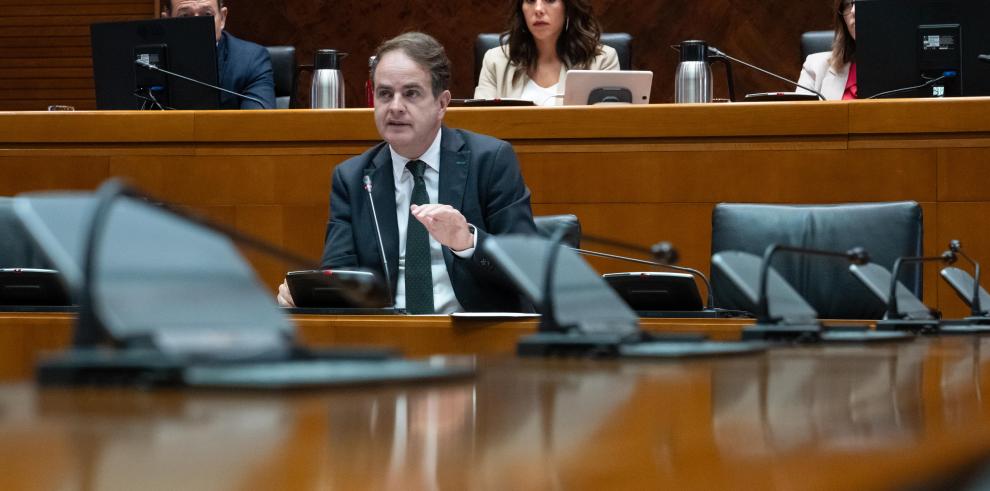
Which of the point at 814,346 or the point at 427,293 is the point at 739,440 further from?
the point at 427,293

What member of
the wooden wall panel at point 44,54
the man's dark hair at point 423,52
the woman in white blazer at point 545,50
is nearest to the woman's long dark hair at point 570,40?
the woman in white blazer at point 545,50

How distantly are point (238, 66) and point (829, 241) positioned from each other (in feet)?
8.55

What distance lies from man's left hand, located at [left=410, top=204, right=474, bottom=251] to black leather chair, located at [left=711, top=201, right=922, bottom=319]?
2.13 ft

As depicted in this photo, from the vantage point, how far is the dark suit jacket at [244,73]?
4711 mm

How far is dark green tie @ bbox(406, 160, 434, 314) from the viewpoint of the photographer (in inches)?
111

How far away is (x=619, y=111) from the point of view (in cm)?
379

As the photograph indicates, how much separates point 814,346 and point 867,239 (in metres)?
1.87

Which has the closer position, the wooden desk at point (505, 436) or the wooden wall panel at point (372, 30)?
the wooden desk at point (505, 436)

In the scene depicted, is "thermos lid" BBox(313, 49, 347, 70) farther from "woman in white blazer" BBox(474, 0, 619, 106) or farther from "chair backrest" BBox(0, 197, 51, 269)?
"chair backrest" BBox(0, 197, 51, 269)

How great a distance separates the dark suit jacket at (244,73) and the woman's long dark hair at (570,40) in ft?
3.20

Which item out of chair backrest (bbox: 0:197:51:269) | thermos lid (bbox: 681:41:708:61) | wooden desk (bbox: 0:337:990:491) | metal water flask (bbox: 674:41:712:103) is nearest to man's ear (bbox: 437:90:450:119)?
chair backrest (bbox: 0:197:51:269)

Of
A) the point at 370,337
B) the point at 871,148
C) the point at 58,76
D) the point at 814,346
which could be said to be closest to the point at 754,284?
the point at 814,346

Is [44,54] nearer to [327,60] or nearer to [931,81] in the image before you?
[327,60]

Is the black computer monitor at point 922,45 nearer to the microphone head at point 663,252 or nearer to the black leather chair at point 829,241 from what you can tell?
the black leather chair at point 829,241
